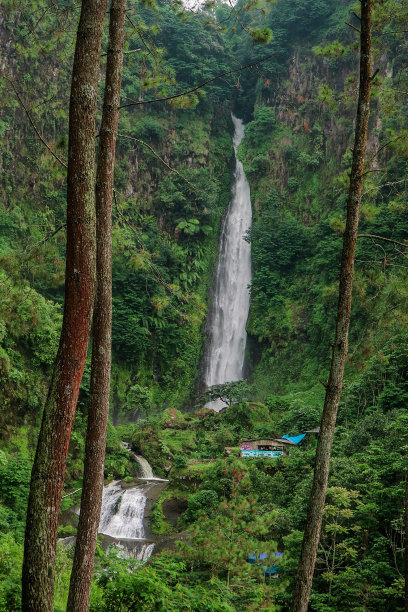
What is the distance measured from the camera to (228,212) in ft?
97.2

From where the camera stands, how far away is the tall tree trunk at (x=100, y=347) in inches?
155

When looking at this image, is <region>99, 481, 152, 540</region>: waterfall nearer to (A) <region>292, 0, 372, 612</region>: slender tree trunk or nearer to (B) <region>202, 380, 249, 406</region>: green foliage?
(B) <region>202, 380, 249, 406</region>: green foliage

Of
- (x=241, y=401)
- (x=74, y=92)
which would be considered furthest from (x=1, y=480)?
(x=241, y=401)

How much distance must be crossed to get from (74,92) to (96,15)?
2.08 feet

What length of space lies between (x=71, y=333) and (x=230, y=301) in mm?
24468

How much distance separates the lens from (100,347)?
4.34 m

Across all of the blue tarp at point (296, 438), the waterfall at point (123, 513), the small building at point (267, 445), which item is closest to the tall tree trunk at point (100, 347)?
the waterfall at point (123, 513)

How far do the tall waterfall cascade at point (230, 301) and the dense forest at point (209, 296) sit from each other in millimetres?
567

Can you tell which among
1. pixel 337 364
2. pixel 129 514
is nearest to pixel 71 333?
pixel 337 364

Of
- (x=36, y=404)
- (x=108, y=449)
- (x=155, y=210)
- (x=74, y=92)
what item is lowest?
(x=108, y=449)

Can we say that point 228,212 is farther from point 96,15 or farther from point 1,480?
point 96,15

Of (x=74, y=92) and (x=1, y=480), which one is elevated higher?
(x=74, y=92)

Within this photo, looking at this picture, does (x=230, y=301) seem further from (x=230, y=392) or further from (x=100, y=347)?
(x=100, y=347)

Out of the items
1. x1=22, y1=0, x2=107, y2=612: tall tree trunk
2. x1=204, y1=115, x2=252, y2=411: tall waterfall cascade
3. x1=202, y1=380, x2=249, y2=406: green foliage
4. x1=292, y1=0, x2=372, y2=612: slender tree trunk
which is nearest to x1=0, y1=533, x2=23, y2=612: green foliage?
x1=22, y1=0, x2=107, y2=612: tall tree trunk
